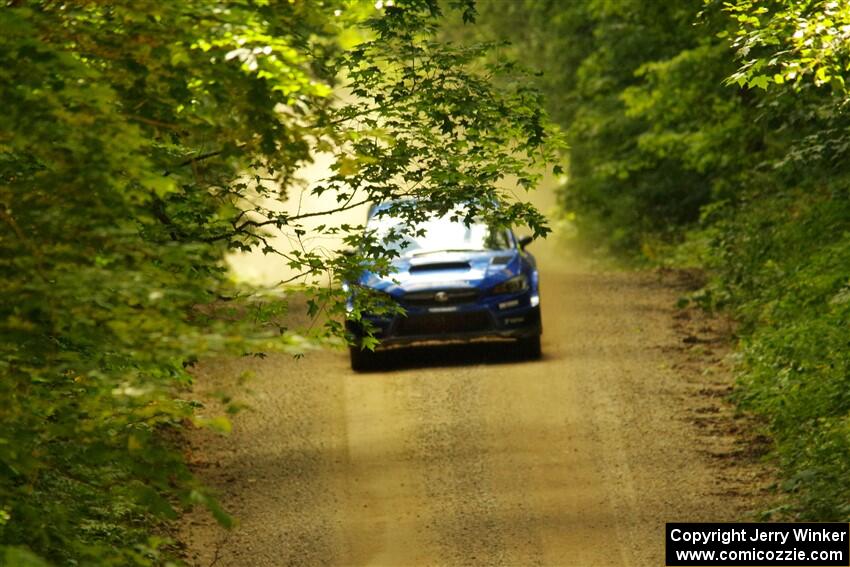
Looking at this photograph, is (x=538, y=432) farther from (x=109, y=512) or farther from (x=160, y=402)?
(x=160, y=402)

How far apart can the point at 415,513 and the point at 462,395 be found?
3.96m

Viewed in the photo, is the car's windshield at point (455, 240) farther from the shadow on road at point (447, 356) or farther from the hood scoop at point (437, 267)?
the shadow on road at point (447, 356)

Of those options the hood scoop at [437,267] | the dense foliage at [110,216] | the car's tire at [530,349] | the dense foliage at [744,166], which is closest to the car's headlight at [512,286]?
the hood scoop at [437,267]

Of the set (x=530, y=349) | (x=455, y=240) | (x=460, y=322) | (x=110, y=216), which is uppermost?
(x=110, y=216)

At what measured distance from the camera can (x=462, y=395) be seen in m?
15.5

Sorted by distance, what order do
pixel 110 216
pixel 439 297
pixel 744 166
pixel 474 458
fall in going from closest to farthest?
pixel 110 216 < pixel 474 458 < pixel 439 297 < pixel 744 166

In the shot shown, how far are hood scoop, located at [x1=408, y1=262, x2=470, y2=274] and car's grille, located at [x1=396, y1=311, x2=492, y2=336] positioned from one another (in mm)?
555

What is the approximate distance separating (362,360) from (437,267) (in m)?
1.83

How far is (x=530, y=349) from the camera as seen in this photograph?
1706 cm

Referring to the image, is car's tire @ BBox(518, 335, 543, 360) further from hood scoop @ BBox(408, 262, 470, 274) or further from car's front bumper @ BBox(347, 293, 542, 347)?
hood scoop @ BBox(408, 262, 470, 274)

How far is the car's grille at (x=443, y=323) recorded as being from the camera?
52.1 ft

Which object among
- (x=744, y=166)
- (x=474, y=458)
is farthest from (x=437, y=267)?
(x=744, y=166)

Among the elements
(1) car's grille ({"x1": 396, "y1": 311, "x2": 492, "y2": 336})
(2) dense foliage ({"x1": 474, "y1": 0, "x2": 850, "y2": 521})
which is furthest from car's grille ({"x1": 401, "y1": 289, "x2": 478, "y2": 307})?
(2) dense foliage ({"x1": 474, "y1": 0, "x2": 850, "y2": 521})

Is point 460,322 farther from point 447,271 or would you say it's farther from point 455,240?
point 455,240
